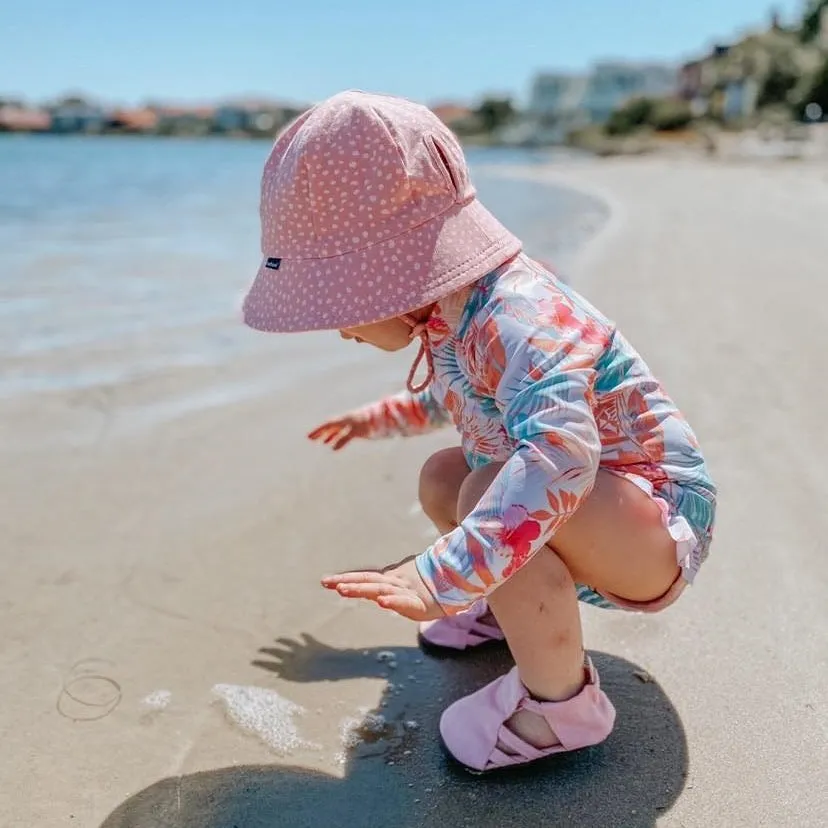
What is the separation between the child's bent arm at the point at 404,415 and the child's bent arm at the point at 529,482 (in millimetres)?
596

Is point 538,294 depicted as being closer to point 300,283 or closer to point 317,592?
point 300,283

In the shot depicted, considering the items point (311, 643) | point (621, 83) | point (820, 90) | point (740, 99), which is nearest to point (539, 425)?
point (311, 643)

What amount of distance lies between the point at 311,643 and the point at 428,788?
457mm

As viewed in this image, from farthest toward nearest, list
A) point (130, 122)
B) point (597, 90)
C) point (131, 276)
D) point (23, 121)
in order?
point (597, 90) → point (130, 122) → point (23, 121) → point (131, 276)

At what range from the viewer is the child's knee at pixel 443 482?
5.13 ft

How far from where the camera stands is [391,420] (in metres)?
1.80

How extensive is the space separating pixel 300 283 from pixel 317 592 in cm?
81

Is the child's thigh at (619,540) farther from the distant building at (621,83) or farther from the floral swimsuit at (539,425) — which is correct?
the distant building at (621,83)

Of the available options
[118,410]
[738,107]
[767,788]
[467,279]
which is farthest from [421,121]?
[738,107]

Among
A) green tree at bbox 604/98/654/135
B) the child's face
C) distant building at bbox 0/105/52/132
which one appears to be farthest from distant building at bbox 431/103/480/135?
the child's face

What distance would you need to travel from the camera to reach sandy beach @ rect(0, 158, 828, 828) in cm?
131

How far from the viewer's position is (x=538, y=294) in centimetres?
126

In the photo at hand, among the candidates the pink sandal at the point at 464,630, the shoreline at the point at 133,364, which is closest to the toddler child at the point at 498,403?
the pink sandal at the point at 464,630

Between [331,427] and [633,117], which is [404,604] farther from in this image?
[633,117]
